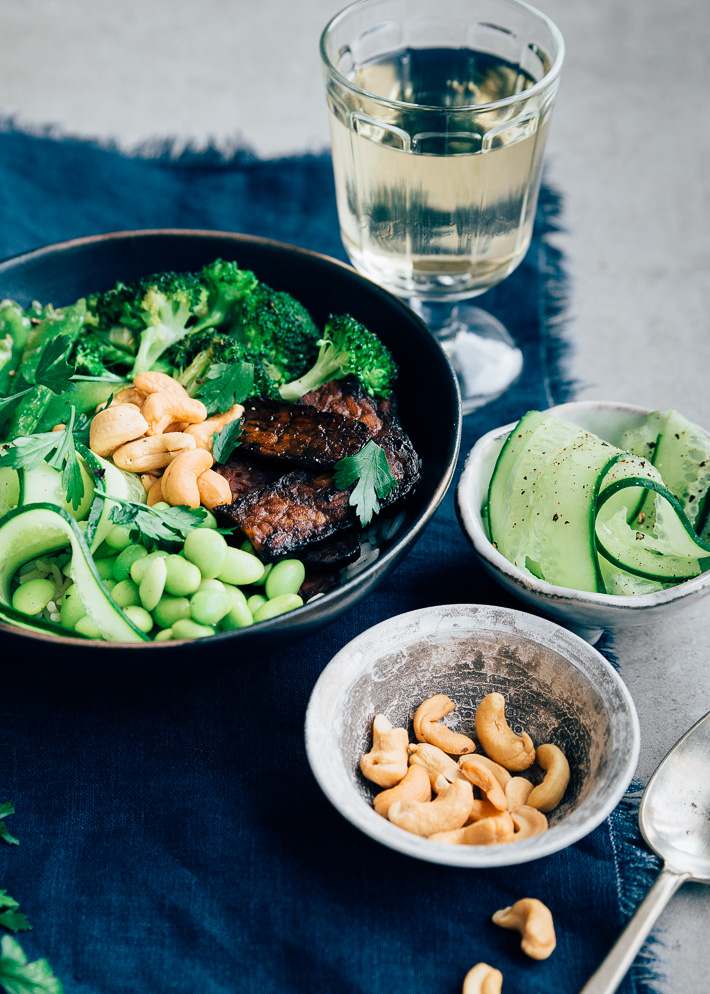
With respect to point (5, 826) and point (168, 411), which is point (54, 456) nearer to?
point (168, 411)

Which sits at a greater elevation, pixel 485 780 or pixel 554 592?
pixel 554 592

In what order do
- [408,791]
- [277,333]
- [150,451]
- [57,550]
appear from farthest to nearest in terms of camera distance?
[277,333]
[150,451]
[57,550]
[408,791]

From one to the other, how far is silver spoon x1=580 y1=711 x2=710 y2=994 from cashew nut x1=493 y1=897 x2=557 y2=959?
0.08 m

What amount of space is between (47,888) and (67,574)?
1.73 ft

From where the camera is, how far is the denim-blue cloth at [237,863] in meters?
1.35

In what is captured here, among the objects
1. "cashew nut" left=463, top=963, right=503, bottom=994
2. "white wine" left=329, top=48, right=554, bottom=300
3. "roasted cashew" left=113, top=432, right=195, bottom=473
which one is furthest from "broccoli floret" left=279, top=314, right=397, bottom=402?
"cashew nut" left=463, top=963, right=503, bottom=994

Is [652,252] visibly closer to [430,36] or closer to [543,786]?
[430,36]

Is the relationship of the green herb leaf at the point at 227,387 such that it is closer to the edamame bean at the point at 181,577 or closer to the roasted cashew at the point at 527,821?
the edamame bean at the point at 181,577

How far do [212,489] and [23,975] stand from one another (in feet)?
2.80

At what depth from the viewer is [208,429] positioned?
1.79m

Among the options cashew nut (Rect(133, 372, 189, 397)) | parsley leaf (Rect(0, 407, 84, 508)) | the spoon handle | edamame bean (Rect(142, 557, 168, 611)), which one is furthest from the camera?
cashew nut (Rect(133, 372, 189, 397))

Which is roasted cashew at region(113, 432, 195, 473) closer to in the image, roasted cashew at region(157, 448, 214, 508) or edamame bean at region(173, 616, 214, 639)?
roasted cashew at region(157, 448, 214, 508)

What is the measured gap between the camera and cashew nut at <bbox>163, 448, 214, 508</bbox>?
1621mm

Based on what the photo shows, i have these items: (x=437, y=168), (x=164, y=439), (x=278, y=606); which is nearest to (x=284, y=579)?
(x=278, y=606)
